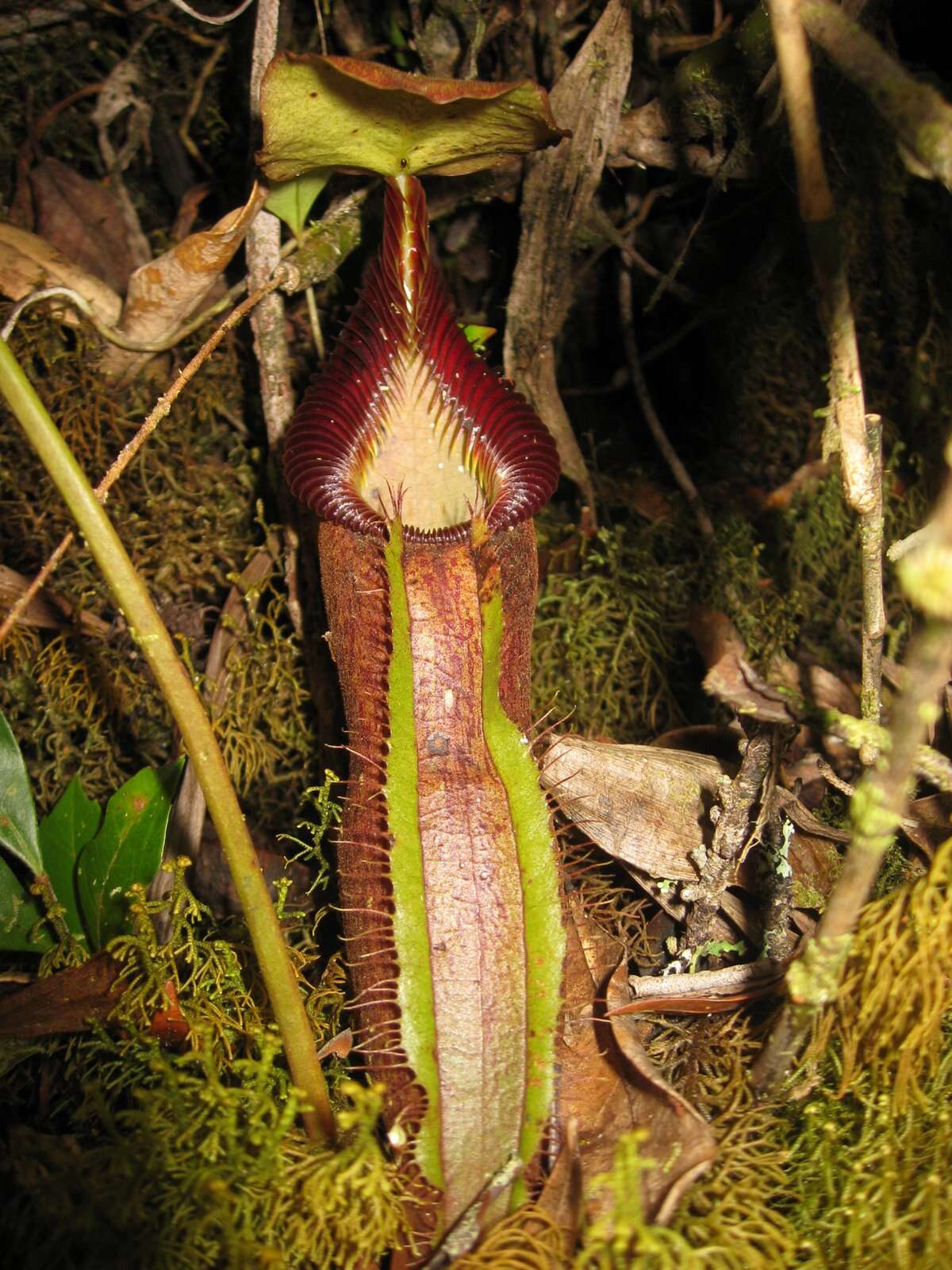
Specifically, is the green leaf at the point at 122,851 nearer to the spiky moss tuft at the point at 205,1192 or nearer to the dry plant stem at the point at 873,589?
the spiky moss tuft at the point at 205,1192

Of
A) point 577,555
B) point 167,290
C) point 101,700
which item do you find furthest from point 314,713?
point 167,290

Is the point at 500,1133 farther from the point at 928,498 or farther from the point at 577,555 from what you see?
the point at 928,498

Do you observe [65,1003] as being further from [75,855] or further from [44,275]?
[44,275]

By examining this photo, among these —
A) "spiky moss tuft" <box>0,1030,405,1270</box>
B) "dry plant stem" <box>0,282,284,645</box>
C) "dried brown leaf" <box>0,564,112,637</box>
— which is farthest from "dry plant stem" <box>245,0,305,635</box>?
"spiky moss tuft" <box>0,1030,405,1270</box>

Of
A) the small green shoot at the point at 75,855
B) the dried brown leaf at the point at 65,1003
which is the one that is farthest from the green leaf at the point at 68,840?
the dried brown leaf at the point at 65,1003

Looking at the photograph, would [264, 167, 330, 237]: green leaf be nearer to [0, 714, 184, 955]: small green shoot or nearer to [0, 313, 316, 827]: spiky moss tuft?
[0, 313, 316, 827]: spiky moss tuft
